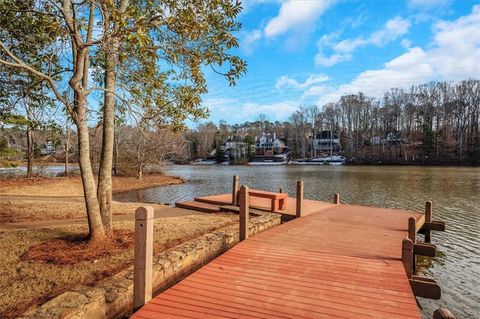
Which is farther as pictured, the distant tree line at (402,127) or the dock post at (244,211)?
the distant tree line at (402,127)

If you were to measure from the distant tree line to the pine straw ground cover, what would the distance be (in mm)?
61417

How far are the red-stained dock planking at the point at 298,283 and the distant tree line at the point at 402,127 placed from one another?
5947 centimetres

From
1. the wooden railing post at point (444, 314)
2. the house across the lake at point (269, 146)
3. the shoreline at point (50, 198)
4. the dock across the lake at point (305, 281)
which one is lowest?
the shoreline at point (50, 198)

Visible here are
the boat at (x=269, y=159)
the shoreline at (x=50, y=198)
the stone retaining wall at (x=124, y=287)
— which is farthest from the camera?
the boat at (x=269, y=159)

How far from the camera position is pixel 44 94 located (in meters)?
7.71

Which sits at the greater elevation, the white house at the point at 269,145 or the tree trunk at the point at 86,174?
the white house at the point at 269,145

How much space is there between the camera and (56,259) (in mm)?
5637

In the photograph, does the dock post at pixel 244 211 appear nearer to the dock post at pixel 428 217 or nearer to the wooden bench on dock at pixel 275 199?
the wooden bench on dock at pixel 275 199

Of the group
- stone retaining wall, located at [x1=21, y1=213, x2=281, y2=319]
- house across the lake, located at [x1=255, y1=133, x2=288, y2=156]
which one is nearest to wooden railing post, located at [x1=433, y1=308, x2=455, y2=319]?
stone retaining wall, located at [x1=21, y1=213, x2=281, y2=319]

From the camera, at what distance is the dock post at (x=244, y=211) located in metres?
6.38

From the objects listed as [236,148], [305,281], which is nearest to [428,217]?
[305,281]

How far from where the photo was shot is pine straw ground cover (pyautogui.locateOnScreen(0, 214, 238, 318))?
4.40 meters

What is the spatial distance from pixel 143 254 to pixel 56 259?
9.91ft

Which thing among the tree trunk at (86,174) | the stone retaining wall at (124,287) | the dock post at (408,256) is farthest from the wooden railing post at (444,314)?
the tree trunk at (86,174)
